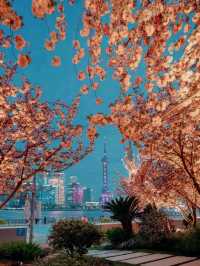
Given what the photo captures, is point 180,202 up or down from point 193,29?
down

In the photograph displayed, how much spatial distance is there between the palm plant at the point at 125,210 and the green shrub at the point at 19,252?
6443 millimetres

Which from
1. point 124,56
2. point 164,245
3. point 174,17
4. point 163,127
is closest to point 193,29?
point 174,17

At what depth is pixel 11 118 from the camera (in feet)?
34.1

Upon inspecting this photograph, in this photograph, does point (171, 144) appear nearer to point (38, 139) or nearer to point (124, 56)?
point (38, 139)

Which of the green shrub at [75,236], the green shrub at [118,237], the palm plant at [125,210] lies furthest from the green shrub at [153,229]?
the green shrub at [75,236]

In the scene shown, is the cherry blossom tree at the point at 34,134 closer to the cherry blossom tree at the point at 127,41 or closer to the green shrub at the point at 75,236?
the green shrub at the point at 75,236

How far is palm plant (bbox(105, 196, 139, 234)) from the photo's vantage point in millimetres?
18312

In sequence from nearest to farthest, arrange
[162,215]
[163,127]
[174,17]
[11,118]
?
[174,17]
[11,118]
[163,127]
[162,215]

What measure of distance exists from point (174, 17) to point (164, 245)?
1219cm

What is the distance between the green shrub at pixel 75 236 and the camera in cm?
1250

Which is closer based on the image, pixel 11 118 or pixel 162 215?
pixel 11 118

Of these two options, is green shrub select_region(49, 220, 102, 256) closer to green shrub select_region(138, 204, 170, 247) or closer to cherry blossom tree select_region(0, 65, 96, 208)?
cherry blossom tree select_region(0, 65, 96, 208)

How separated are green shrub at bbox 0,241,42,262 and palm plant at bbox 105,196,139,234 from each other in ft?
21.1

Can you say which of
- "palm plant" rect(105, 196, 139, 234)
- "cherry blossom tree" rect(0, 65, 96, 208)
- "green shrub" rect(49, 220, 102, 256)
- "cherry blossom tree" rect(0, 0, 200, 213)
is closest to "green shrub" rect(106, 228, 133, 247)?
"palm plant" rect(105, 196, 139, 234)
